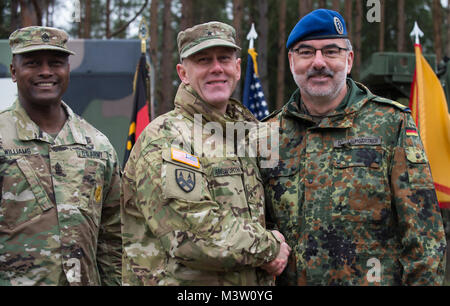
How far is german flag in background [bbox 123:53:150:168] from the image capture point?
5.77 meters

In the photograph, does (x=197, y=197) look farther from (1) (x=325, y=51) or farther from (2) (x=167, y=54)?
(2) (x=167, y=54)

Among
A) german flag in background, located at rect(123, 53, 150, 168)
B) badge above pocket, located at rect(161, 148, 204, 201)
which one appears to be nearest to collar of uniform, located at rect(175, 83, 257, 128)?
badge above pocket, located at rect(161, 148, 204, 201)

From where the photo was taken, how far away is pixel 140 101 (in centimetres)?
589

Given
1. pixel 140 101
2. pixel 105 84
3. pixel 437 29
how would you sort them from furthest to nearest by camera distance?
pixel 437 29
pixel 105 84
pixel 140 101

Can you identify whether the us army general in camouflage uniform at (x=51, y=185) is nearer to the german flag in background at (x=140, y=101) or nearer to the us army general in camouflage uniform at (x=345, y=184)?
the us army general in camouflage uniform at (x=345, y=184)

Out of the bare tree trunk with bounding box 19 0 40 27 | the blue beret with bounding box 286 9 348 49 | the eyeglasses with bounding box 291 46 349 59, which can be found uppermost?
the bare tree trunk with bounding box 19 0 40 27

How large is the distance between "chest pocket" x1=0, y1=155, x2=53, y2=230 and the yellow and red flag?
12.3 ft

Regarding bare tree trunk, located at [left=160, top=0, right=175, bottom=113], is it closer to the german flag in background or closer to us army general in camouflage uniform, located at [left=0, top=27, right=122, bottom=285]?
the german flag in background

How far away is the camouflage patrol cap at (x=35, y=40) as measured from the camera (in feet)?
9.48

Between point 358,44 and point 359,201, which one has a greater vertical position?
point 358,44

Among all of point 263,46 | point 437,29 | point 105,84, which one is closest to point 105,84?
point 105,84

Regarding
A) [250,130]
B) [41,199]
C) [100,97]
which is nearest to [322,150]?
[250,130]

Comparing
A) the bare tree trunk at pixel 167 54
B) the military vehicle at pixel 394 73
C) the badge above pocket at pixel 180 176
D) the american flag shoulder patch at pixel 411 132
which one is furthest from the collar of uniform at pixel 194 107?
the bare tree trunk at pixel 167 54

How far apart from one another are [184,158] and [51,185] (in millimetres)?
962
